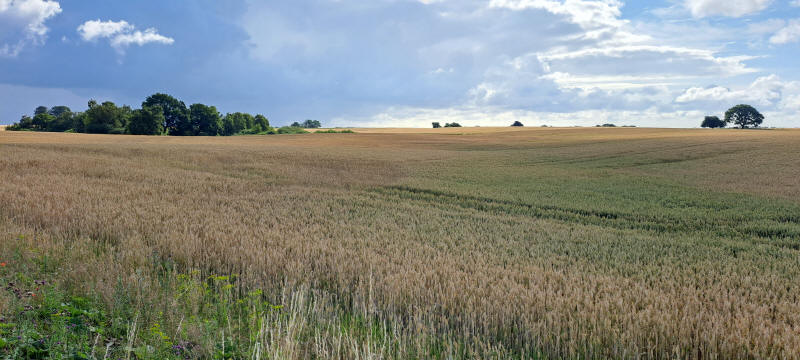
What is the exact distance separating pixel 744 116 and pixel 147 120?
416ft

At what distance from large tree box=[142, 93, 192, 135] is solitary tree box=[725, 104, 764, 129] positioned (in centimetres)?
11993

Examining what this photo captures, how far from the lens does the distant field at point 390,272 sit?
4.96m

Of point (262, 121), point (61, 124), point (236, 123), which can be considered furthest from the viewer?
point (262, 121)

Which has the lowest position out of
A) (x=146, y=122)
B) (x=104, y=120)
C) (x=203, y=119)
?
(x=146, y=122)

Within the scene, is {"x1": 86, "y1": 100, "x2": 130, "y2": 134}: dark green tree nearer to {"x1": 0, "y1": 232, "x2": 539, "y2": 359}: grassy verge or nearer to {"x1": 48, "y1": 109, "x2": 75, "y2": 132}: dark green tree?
{"x1": 48, "y1": 109, "x2": 75, "y2": 132}: dark green tree

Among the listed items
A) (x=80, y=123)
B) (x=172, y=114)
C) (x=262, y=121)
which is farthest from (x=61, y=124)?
(x=262, y=121)

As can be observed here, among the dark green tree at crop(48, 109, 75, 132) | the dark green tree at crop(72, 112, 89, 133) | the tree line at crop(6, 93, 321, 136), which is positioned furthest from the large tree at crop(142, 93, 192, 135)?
the dark green tree at crop(48, 109, 75, 132)

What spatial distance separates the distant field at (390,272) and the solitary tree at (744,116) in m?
113

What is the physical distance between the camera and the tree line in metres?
85.2

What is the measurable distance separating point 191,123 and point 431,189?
87.8 m

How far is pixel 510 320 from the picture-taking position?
17.9ft

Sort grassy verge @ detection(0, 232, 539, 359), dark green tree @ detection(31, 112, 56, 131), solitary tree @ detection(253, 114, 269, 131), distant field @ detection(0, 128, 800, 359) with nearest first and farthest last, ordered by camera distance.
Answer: grassy verge @ detection(0, 232, 539, 359)
distant field @ detection(0, 128, 800, 359)
dark green tree @ detection(31, 112, 56, 131)
solitary tree @ detection(253, 114, 269, 131)

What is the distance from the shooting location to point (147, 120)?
84.5 metres

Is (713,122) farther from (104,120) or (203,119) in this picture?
(104,120)
